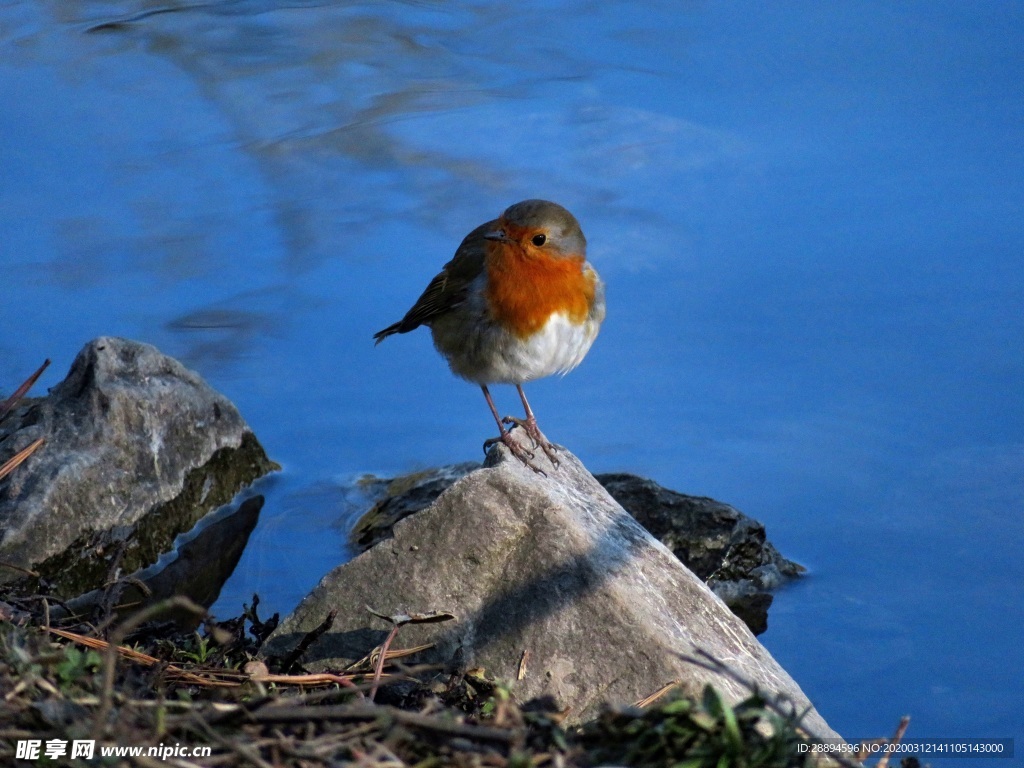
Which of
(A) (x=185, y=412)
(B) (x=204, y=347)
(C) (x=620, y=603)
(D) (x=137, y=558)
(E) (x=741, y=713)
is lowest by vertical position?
(E) (x=741, y=713)

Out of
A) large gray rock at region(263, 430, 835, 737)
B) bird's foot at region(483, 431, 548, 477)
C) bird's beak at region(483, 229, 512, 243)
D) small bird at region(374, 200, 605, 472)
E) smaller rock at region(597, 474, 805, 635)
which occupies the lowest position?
large gray rock at region(263, 430, 835, 737)

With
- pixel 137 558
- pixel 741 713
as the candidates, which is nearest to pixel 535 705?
pixel 741 713

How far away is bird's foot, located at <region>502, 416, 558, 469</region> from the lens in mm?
4496

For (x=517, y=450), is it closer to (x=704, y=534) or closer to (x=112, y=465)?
(x=704, y=534)

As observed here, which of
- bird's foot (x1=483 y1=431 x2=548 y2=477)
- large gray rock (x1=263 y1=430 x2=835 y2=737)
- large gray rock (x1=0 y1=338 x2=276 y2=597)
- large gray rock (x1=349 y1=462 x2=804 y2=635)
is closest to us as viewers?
large gray rock (x1=263 y1=430 x2=835 y2=737)

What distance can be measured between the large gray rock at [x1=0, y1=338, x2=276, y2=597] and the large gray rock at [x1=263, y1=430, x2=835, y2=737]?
1.79m

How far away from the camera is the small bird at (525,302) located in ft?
15.4

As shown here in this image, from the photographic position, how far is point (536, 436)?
4.66 meters

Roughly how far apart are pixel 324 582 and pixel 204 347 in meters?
4.17

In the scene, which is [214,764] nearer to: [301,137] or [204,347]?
[204,347]

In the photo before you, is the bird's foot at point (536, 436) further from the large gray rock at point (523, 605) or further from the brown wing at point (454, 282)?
the large gray rock at point (523, 605)

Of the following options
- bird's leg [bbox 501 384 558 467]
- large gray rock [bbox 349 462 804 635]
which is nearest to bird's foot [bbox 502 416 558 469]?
bird's leg [bbox 501 384 558 467]

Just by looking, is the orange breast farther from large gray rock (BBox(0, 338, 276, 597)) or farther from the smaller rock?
large gray rock (BBox(0, 338, 276, 597))

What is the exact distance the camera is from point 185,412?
5633 millimetres
